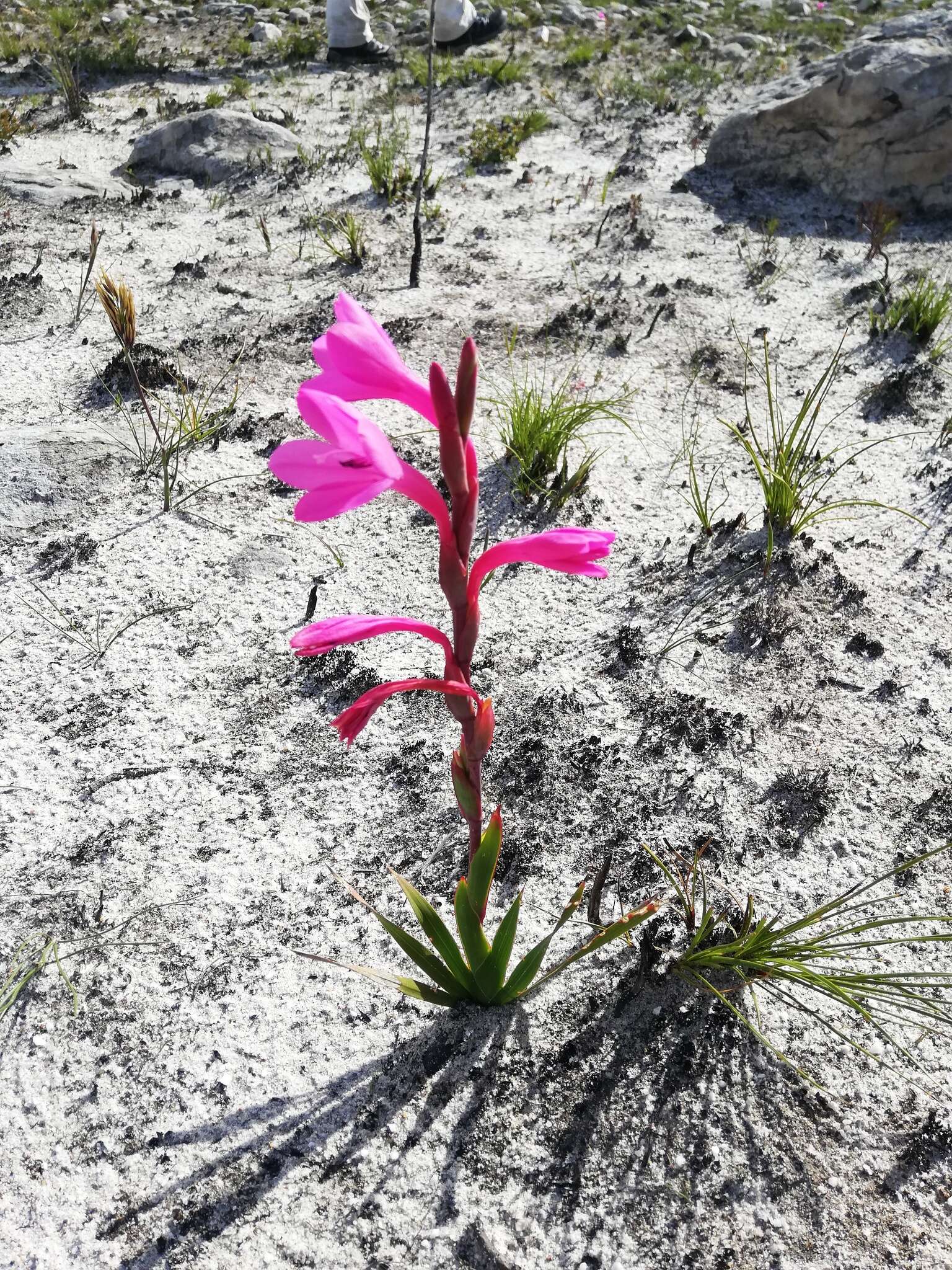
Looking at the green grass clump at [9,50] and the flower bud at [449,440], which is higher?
the green grass clump at [9,50]

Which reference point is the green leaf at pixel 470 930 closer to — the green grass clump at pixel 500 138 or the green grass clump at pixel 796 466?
the green grass clump at pixel 796 466

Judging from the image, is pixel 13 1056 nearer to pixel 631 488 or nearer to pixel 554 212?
pixel 631 488

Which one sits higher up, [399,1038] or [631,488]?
[631,488]

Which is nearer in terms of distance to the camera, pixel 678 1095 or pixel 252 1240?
pixel 252 1240

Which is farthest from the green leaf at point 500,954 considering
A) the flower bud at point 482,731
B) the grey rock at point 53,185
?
the grey rock at point 53,185

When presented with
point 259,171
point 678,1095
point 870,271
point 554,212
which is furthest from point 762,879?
point 259,171

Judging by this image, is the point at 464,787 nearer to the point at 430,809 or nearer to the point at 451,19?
the point at 430,809

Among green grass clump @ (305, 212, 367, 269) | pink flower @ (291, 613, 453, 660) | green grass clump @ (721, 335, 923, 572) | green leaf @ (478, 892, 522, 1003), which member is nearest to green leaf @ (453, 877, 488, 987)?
green leaf @ (478, 892, 522, 1003)
